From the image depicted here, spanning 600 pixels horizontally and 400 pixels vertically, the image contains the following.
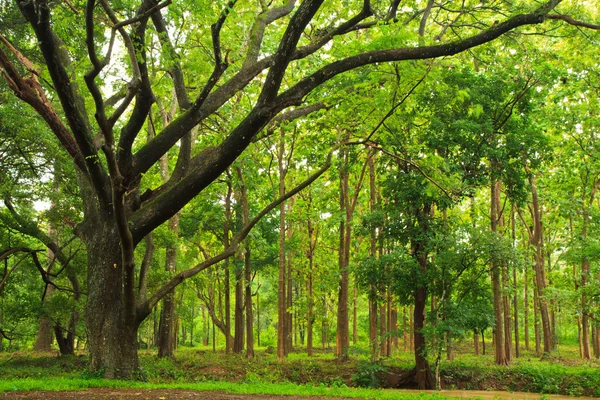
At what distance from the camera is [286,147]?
17.2 m

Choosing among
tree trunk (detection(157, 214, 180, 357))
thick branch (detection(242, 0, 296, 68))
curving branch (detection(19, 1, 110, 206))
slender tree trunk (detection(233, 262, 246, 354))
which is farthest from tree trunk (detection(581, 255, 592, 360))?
curving branch (detection(19, 1, 110, 206))

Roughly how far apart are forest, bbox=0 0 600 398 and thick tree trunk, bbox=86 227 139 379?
0.04m

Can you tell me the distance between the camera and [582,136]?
17562 mm

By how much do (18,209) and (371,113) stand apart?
12.6m

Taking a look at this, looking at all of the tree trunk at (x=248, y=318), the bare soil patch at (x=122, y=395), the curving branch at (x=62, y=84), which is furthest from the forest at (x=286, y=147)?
the bare soil patch at (x=122, y=395)

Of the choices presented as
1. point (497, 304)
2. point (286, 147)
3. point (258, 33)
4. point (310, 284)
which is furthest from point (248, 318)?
point (258, 33)

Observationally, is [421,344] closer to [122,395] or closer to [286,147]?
[286,147]

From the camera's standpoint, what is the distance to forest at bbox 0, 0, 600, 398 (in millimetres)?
7691

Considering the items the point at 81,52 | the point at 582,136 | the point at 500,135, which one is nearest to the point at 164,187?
the point at 81,52

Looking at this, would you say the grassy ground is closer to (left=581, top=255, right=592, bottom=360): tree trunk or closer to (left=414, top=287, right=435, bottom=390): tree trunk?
(left=414, top=287, right=435, bottom=390): tree trunk

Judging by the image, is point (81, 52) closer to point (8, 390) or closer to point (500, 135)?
point (8, 390)

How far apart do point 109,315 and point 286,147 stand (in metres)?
9.71

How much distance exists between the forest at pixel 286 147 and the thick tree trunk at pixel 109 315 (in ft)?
0.13

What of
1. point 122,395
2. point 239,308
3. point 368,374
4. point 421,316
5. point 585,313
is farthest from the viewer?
point 239,308
